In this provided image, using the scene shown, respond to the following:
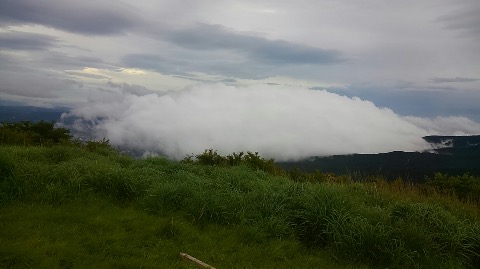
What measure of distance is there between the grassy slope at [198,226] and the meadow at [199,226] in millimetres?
23

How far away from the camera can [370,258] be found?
7973mm

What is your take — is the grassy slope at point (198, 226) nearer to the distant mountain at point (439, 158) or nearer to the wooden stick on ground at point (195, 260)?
the wooden stick on ground at point (195, 260)

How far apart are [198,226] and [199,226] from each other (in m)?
0.03

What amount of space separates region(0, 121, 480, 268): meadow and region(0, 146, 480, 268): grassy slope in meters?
0.02

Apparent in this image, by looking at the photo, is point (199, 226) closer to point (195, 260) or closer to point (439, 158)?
point (195, 260)

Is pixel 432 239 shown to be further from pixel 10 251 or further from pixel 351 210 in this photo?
pixel 10 251

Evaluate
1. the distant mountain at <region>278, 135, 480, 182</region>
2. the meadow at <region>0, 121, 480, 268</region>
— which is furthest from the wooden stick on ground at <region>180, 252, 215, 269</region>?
the distant mountain at <region>278, 135, 480, 182</region>

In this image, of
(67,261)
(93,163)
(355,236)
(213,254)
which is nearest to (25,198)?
(93,163)

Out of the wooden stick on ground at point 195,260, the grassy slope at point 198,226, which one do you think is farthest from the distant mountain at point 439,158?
the wooden stick on ground at point 195,260

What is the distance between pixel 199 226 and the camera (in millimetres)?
8727

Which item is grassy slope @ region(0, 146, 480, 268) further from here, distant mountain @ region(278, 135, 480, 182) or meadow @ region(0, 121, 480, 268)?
distant mountain @ region(278, 135, 480, 182)

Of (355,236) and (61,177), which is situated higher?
(61,177)

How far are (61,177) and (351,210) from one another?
7.10 meters

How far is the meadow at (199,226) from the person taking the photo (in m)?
6.92
